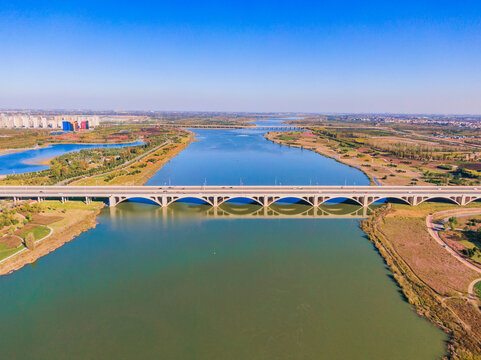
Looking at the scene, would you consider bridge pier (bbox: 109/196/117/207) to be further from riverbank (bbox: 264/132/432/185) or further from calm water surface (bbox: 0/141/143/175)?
riverbank (bbox: 264/132/432/185)

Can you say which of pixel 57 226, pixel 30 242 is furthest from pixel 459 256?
pixel 57 226

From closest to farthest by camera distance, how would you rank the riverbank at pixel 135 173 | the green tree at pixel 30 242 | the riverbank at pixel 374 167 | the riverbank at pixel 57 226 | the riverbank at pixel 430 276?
the riverbank at pixel 430 276 → the riverbank at pixel 57 226 → the green tree at pixel 30 242 → the riverbank at pixel 135 173 → the riverbank at pixel 374 167

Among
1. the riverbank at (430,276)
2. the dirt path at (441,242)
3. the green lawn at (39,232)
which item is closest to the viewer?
the riverbank at (430,276)

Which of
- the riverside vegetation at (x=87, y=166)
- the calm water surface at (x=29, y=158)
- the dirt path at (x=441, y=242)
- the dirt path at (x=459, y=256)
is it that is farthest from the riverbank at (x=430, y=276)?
the calm water surface at (x=29, y=158)

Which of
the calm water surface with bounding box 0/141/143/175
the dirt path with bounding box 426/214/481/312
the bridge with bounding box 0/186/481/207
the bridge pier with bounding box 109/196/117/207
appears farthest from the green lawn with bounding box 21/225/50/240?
the calm water surface with bounding box 0/141/143/175

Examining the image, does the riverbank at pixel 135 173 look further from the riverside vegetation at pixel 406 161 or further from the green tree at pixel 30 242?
the riverside vegetation at pixel 406 161

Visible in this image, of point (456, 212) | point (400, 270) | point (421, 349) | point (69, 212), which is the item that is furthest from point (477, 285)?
point (69, 212)
